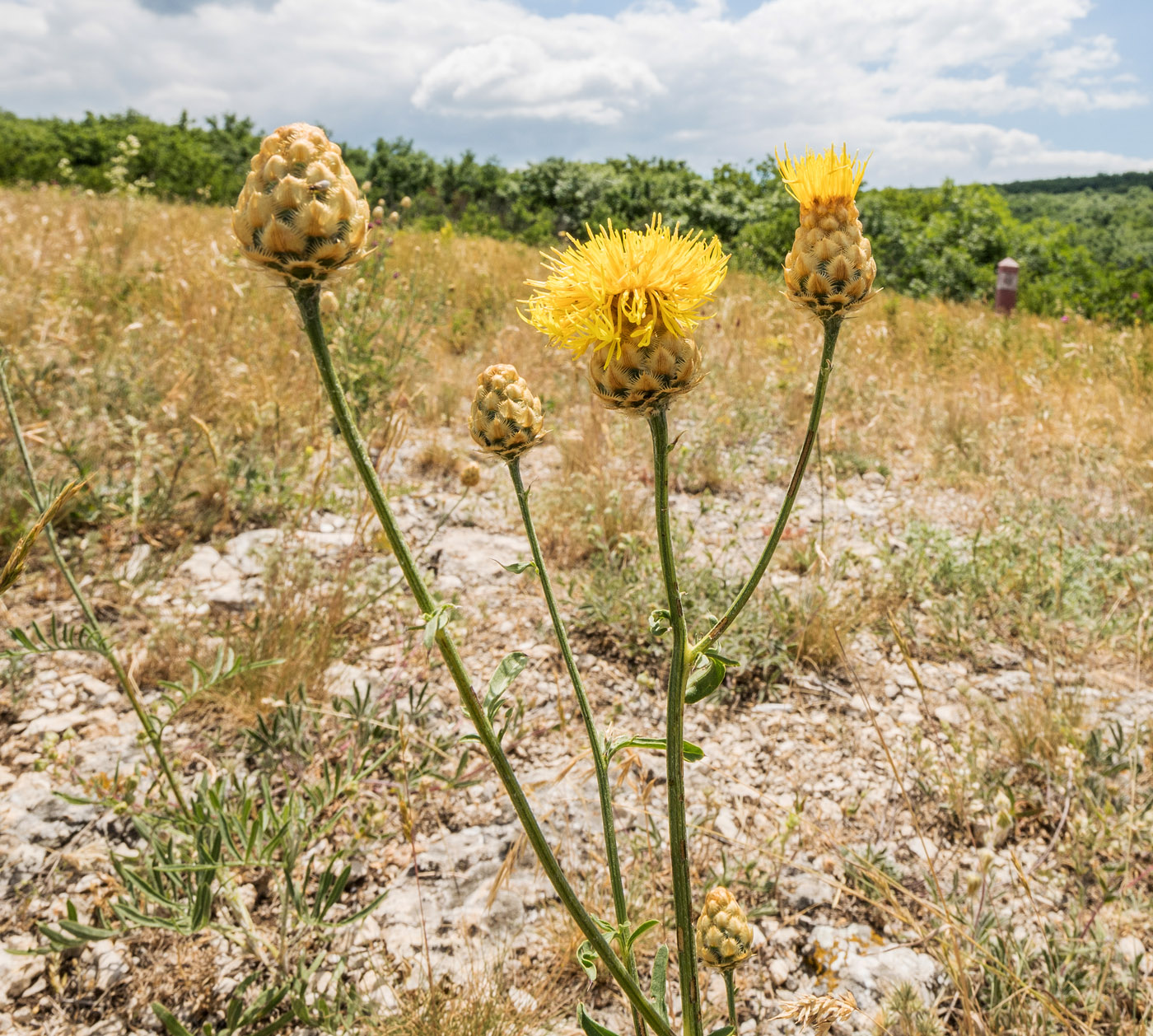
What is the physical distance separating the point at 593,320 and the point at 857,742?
6.57 ft

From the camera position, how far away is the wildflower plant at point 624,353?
0.76 metres

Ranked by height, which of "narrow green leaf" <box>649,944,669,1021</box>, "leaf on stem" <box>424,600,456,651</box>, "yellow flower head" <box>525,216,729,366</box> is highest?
"yellow flower head" <box>525,216,729,366</box>

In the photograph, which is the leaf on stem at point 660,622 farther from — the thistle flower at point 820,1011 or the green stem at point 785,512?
the thistle flower at point 820,1011

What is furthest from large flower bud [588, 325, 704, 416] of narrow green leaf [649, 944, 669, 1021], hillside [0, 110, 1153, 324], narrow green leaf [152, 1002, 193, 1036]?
hillside [0, 110, 1153, 324]

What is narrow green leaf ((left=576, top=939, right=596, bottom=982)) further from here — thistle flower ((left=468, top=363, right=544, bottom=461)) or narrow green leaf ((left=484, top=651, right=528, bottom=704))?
thistle flower ((left=468, top=363, right=544, bottom=461))

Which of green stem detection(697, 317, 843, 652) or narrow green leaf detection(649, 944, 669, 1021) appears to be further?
narrow green leaf detection(649, 944, 669, 1021)

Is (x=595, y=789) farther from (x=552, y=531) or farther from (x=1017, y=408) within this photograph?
(x=1017, y=408)

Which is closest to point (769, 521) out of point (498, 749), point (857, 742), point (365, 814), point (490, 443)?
point (857, 742)

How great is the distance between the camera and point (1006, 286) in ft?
36.7

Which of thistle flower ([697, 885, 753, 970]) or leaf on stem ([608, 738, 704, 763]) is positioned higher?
leaf on stem ([608, 738, 704, 763])

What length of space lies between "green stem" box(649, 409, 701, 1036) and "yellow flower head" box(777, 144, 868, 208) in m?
0.45

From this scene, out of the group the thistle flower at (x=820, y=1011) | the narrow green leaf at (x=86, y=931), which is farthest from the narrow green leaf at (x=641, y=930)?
the narrow green leaf at (x=86, y=931)

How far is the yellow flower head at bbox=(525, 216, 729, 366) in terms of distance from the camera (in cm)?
99

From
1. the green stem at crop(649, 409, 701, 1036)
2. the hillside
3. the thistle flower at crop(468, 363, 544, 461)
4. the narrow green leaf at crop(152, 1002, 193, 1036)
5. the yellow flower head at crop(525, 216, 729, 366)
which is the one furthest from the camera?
the hillside
